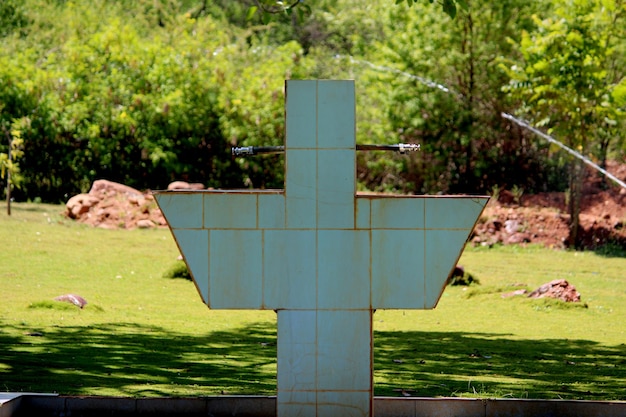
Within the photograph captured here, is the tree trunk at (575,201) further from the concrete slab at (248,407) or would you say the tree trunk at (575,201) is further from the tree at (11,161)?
the concrete slab at (248,407)

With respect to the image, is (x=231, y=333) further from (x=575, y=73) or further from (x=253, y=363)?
(x=575, y=73)

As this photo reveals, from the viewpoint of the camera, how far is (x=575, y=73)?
19.0 meters

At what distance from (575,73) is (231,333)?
10633 mm

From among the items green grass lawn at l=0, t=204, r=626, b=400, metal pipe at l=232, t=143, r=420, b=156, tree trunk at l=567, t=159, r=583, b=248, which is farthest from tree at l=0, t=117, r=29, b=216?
metal pipe at l=232, t=143, r=420, b=156

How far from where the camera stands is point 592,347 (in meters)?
9.84

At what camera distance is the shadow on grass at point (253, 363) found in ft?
22.6

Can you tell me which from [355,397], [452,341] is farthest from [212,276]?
[452,341]

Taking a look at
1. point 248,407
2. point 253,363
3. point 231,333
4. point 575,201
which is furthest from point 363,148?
point 575,201

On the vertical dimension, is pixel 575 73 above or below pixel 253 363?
above

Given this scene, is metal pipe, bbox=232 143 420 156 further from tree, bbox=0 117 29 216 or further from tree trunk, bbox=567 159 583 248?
tree, bbox=0 117 29 216

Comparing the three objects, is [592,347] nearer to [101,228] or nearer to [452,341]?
[452,341]

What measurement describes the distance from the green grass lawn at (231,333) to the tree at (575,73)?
8.59 ft

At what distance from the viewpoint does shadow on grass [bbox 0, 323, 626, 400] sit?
6875mm

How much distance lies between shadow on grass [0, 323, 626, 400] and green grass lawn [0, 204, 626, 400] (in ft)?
0.05
